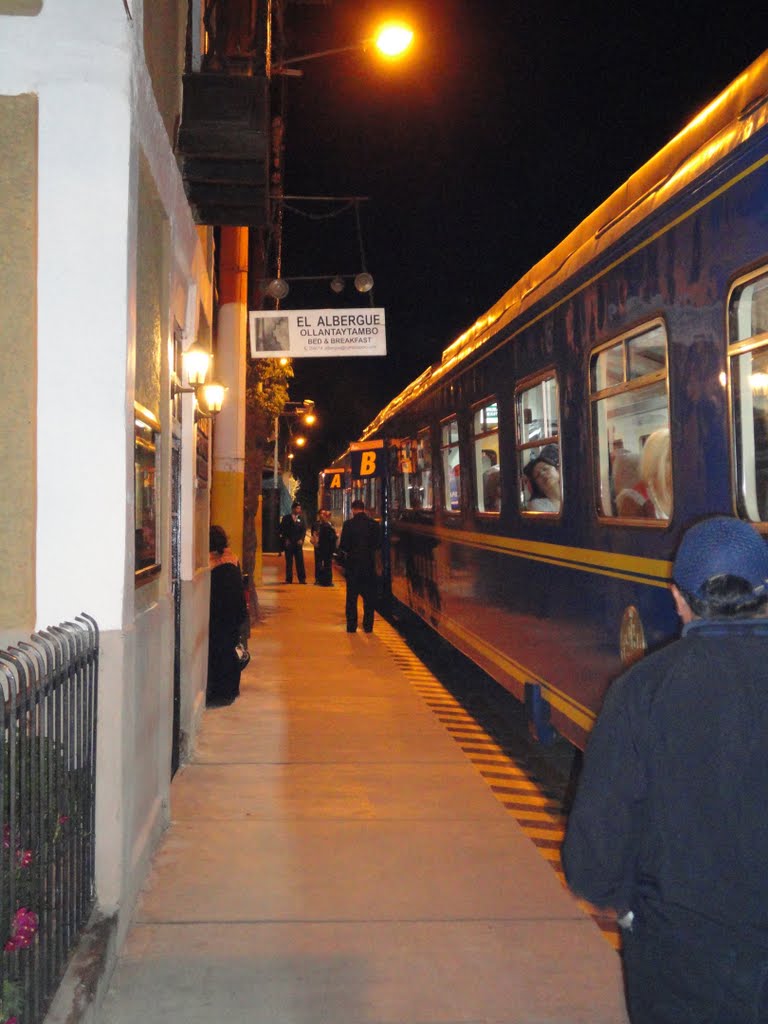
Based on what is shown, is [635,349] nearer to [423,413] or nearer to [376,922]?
[376,922]

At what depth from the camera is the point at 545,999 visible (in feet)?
14.6

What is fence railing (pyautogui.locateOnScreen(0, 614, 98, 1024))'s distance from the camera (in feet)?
11.0

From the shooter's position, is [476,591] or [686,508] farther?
[476,591]

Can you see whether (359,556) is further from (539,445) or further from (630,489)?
(630,489)

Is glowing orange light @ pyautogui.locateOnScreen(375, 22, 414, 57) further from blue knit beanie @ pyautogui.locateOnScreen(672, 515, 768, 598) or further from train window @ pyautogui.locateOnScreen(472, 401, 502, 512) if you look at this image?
blue knit beanie @ pyautogui.locateOnScreen(672, 515, 768, 598)

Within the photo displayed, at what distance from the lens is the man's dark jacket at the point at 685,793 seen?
220 centimetres

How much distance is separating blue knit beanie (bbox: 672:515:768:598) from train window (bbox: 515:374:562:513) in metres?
4.74

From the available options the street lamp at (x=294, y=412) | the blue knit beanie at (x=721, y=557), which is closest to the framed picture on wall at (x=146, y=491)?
the blue knit beanie at (x=721, y=557)

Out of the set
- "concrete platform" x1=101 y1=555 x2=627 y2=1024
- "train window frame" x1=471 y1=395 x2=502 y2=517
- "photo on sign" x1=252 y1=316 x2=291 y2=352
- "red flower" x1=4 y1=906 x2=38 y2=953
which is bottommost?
"concrete platform" x1=101 y1=555 x2=627 y2=1024

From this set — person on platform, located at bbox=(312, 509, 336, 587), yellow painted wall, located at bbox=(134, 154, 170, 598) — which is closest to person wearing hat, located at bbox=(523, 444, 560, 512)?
yellow painted wall, located at bbox=(134, 154, 170, 598)

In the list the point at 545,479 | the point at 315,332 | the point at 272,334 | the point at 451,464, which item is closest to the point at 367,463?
the point at 315,332

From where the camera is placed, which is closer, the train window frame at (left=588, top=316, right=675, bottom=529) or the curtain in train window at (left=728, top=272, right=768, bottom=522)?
the curtain in train window at (left=728, top=272, right=768, bottom=522)

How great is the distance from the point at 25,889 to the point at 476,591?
6.91m


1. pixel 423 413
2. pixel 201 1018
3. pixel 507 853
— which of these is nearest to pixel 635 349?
pixel 507 853
